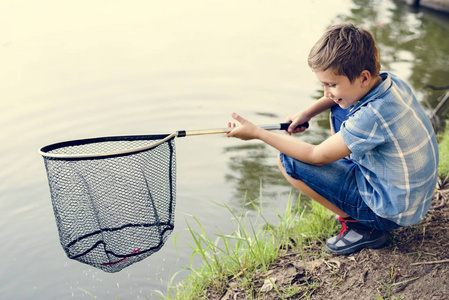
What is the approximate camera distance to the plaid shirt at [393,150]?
88.7 inches

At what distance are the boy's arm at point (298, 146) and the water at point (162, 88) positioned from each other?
77 cm

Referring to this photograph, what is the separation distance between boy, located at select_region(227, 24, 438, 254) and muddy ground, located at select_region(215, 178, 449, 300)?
0.41 feet

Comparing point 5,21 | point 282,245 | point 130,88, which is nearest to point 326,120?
point 130,88

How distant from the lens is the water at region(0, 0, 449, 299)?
136 inches

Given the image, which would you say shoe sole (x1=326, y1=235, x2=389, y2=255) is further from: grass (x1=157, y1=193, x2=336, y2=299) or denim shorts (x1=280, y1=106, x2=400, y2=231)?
grass (x1=157, y1=193, x2=336, y2=299)

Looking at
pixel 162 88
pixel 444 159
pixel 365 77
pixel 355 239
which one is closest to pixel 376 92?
pixel 365 77

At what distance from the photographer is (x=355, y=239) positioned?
2625 mm

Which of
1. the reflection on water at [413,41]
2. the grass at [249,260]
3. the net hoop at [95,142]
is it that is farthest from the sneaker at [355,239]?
the reflection on water at [413,41]

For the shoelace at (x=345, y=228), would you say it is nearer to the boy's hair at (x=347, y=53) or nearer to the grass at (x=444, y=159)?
the boy's hair at (x=347, y=53)

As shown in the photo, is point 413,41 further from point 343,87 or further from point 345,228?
point 343,87

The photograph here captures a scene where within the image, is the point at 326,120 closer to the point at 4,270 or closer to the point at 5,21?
the point at 4,270

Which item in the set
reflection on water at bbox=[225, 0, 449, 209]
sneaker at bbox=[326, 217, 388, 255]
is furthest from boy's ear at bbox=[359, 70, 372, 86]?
reflection on water at bbox=[225, 0, 449, 209]

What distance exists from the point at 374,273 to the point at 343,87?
83cm

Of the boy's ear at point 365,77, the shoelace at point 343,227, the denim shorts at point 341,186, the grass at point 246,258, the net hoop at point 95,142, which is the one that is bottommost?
the grass at point 246,258
